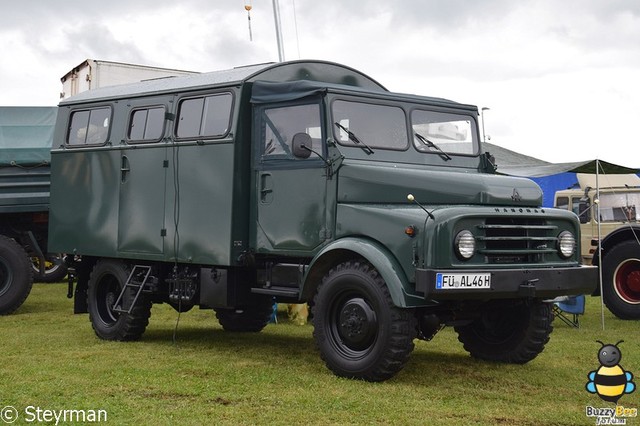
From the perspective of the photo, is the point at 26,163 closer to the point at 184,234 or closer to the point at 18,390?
the point at 184,234

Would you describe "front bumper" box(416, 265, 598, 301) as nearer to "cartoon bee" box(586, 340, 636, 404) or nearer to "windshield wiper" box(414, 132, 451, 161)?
"cartoon bee" box(586, 340, 636, 404)

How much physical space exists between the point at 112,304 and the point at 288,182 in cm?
317

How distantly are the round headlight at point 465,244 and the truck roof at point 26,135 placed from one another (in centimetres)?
811

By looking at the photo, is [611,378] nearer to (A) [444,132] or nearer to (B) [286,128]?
(A) [444,132]

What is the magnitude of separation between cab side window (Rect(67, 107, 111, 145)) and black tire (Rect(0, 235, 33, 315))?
2796 millimetres

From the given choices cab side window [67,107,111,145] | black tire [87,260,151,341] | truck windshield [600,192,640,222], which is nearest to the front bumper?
black tire [87,260,151,341]

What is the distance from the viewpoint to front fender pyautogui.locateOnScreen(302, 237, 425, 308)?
24.4 feet

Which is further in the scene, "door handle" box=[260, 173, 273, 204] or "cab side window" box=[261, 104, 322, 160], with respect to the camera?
"door handle" box=[260, 173, 273, 204]

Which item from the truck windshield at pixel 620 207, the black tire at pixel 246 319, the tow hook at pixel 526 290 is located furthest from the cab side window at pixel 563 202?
the tow hook at pixel 526 290

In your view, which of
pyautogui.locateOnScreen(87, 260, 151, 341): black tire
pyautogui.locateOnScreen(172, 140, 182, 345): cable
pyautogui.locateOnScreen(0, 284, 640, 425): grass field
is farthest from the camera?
pyautogui.locateOnScreen(87, 260, 151, 341): black tire

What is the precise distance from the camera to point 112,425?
20.1 ft

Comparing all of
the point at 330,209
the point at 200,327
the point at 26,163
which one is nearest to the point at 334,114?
the point at 330,209

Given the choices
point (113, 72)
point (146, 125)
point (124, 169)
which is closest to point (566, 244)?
point (146, 125)

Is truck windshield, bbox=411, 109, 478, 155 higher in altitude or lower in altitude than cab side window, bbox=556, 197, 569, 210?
higher
